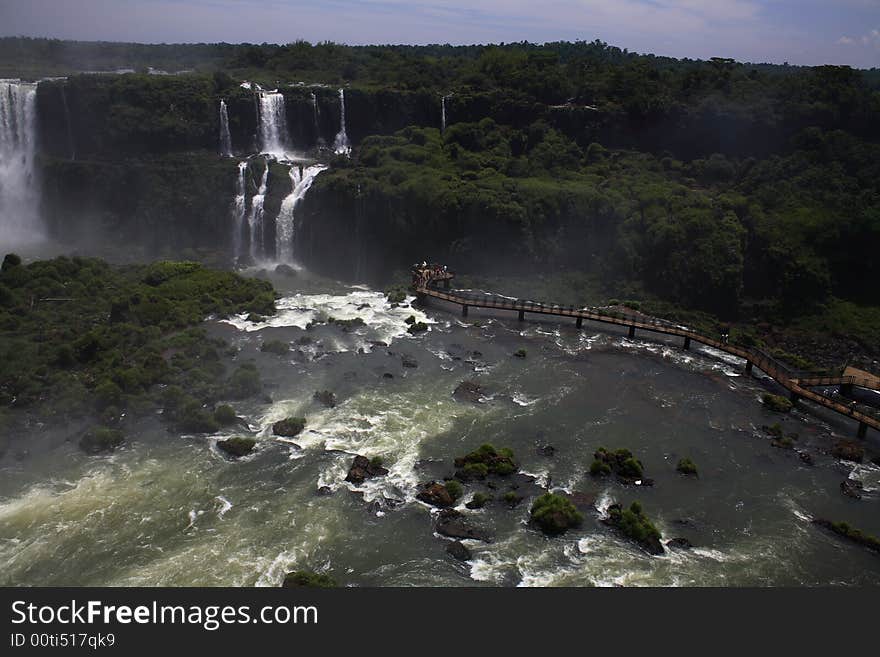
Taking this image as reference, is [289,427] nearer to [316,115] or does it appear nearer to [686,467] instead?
[686,467]

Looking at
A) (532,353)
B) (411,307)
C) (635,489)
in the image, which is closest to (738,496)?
(635,489)

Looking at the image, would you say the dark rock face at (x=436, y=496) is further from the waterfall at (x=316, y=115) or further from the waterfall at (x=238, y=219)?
the waterfall at (x=316, y=115)

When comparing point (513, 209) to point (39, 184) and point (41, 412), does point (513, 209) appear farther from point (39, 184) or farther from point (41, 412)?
point (39, 184)

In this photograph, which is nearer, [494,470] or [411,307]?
[494,470]

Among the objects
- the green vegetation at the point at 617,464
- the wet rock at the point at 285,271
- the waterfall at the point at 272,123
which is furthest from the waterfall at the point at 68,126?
the green vegetation at the point at 617,464

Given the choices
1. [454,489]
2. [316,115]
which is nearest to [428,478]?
[454,489]

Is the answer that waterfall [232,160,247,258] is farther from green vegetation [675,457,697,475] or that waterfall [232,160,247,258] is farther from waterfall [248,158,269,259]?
green vegetation [675,457,697,475]
